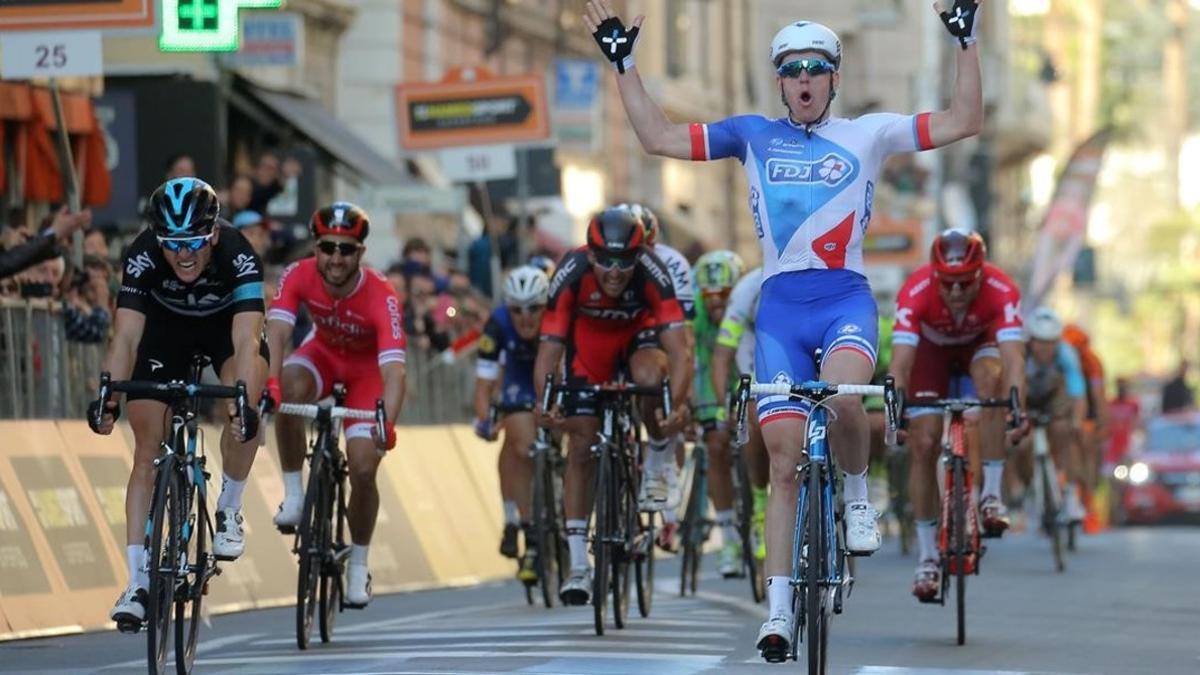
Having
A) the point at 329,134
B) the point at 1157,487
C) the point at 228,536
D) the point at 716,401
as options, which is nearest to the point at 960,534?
the point at 228,536

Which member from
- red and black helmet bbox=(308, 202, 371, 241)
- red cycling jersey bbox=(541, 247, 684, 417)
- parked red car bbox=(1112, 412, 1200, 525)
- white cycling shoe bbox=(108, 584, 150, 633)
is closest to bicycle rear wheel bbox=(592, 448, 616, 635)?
red cycling jersey bbox=(541, 247, 684, 417)

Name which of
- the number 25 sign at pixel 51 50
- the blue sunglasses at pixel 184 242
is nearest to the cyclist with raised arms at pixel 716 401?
the number 25 sign at pixel 51 50

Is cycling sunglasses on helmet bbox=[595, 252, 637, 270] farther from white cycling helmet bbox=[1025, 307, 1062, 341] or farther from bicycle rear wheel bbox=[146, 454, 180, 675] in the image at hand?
white cycling helmet bbox=[1025, 307, 1062, 341]

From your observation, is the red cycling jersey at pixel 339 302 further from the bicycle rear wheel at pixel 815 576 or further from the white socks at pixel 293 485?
the bicycle rear wheel at pixel 815 576

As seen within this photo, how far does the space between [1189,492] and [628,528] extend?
84.6ft

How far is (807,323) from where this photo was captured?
1100cm

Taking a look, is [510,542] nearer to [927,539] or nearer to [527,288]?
[527,288]

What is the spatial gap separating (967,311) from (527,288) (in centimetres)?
310

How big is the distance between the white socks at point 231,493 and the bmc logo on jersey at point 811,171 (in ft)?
10.0

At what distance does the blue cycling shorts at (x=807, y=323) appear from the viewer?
10.9 meters

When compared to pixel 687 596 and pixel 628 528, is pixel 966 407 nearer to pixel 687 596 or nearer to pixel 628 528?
pixel 628 528

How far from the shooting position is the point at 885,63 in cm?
6975

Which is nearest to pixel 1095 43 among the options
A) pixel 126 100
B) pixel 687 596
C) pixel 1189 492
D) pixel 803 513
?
pixel 1189 492

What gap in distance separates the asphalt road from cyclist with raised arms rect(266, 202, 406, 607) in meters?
0.65
